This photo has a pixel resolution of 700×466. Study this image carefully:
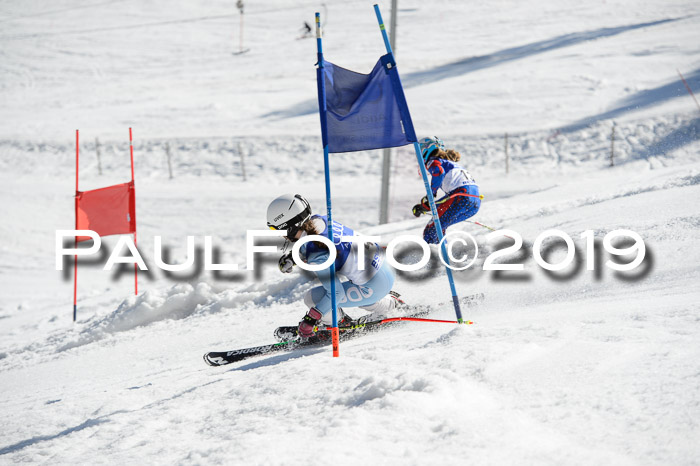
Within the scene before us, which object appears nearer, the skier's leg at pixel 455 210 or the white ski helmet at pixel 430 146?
the white ski helmet at pixel 430 146

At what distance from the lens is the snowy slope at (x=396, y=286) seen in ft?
10.1

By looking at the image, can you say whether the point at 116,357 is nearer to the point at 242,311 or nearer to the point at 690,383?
the point at 242,311

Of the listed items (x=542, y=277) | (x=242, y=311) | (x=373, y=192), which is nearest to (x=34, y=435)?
(x=242, y=311)

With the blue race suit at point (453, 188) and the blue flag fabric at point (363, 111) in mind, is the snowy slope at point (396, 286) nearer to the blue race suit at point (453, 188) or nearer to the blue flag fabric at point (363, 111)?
the blue race suit at point (453, 188)

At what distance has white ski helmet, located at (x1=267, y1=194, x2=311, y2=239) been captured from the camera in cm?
506

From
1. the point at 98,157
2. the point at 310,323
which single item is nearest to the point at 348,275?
the point at 310,323

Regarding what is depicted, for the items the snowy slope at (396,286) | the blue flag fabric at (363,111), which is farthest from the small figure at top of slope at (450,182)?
the blue flag fabric at (363,111)

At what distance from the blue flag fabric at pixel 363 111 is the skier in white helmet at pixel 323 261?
24.9 inches

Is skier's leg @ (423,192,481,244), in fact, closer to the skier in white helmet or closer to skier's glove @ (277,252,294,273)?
the skier in white helmet

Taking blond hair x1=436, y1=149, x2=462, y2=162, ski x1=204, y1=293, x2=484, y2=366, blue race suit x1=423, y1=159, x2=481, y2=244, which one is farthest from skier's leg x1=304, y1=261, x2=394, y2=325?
blond hair x1=436, y1=149, x2=462, y2=162

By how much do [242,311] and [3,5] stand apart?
51.0 metres

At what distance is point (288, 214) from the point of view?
5.07 meters

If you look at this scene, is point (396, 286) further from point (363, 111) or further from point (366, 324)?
point (363, 111)

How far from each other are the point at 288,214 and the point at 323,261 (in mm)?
488
